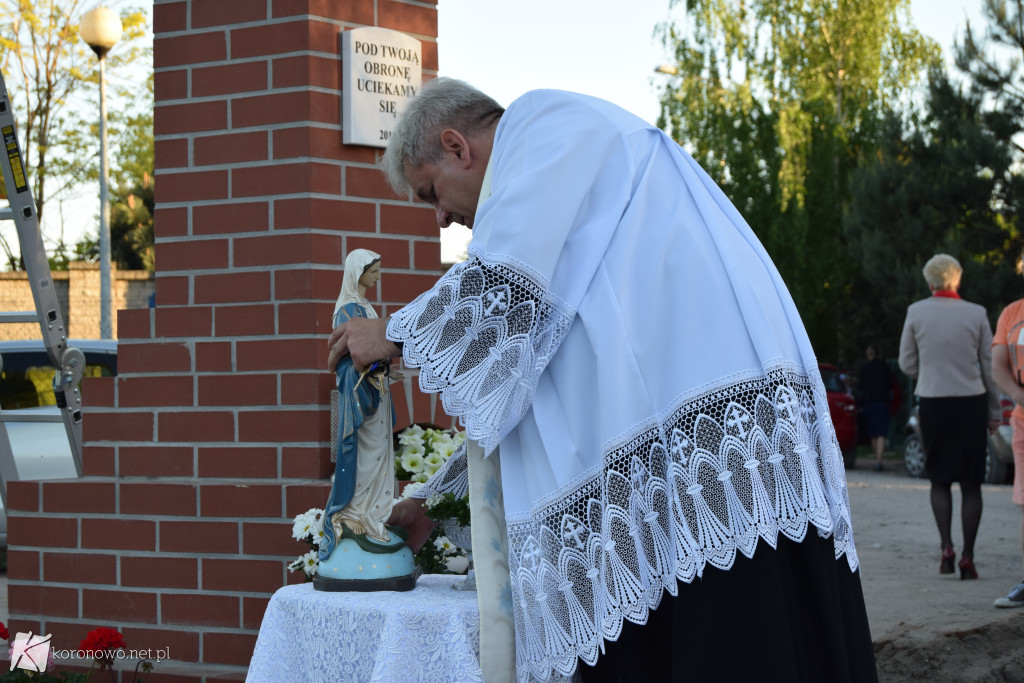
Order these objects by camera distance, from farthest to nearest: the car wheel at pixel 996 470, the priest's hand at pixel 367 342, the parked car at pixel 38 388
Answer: the car wheel at pixel 996 470
the parked car at pixel 38 388
the priest's hand at pixel 367 342

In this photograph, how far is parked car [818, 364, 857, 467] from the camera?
55.6ft

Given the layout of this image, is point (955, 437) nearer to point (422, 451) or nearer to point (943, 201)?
point (422, 451)

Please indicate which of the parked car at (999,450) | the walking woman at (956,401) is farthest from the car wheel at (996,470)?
the walking woman at (956,401)

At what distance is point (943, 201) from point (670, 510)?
2072cm

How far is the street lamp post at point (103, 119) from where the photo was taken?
1392cm

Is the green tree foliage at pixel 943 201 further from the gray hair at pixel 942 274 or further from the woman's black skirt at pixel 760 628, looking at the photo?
the woman's black skirt at pixel 760 628

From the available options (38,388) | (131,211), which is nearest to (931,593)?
(38,388)

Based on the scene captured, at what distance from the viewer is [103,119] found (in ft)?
58.4

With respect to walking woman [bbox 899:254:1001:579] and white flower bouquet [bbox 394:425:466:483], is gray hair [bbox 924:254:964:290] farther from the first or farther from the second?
white flower bouquet [bbox 394:425:466:483]

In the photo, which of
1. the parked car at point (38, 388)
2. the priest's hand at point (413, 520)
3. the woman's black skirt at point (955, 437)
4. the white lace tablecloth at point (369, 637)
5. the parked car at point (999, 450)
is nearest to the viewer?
the white lace tablecloth at point (369, 637)

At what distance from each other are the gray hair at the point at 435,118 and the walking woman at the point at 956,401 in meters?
5.07

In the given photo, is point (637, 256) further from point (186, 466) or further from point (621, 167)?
point (186, 466)

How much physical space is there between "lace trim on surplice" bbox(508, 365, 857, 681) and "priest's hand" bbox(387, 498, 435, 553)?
0.86 meters

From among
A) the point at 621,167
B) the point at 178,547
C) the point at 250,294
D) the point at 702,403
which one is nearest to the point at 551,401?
the point at 702,403
